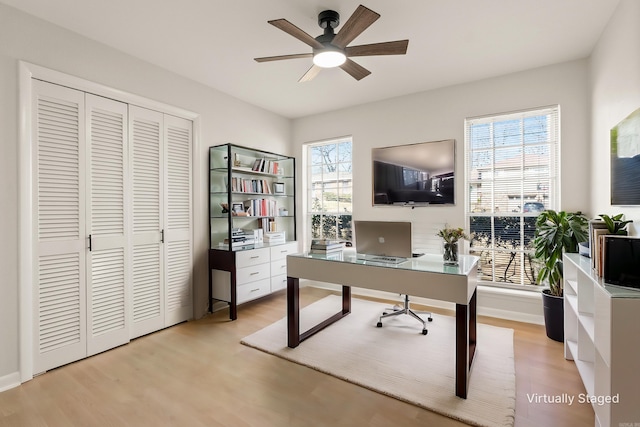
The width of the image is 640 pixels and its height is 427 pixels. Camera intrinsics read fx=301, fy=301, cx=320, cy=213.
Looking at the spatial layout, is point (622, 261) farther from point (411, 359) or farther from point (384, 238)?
point (411, 359)

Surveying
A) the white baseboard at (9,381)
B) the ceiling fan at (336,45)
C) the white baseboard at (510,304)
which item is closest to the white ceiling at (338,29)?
the ceiling fan at (336,45)

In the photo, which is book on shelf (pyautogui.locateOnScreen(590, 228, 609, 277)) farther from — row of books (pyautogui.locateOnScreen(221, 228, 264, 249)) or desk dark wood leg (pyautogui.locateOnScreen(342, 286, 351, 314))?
row of books (pyautogui.locateOnScreen(221, 228, 264, 249))

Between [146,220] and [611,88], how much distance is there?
4.46 m

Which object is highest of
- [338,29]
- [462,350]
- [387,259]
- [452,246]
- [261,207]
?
[338,29]

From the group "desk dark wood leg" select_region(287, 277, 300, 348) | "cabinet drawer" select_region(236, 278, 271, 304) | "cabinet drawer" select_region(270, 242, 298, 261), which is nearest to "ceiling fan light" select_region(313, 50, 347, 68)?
"desk dark wood leg" select_region(287, 277, 300, 348)

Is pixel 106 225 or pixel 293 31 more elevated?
pixel 293 31

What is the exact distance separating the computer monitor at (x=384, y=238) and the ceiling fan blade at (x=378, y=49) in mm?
1334

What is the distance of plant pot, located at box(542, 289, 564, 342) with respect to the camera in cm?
288

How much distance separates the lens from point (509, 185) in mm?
3631

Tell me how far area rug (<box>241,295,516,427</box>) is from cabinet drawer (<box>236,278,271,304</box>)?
1.90 ft

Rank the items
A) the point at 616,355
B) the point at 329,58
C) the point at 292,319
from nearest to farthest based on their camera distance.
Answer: the point at 616,355
the point at 329,58
the point at 292,319

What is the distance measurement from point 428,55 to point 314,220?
3.03 m

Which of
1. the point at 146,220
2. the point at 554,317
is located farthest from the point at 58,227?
the point at 554,317

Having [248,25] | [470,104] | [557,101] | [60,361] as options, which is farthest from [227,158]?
[557,101]
